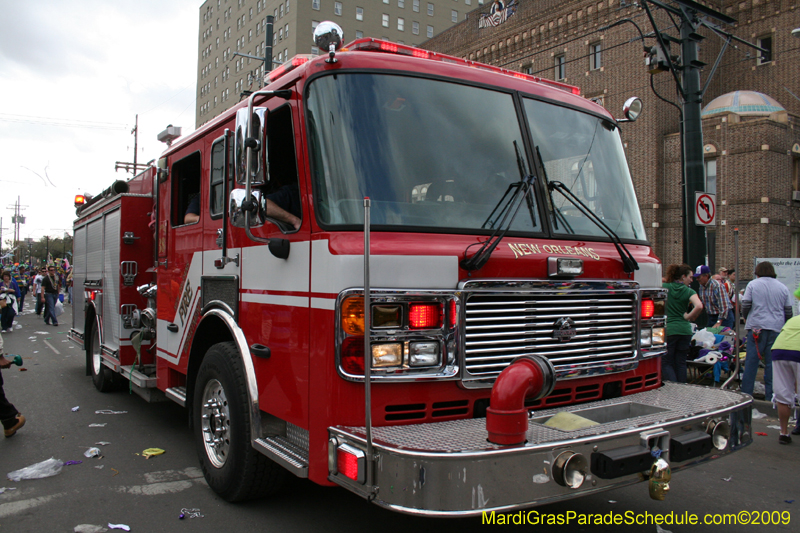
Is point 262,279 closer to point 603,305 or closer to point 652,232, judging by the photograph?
point 603,305

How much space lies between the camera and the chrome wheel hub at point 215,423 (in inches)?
161

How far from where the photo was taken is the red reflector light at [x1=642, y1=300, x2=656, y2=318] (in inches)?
158

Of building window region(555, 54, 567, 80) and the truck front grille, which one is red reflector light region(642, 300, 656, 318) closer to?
the truck front grille

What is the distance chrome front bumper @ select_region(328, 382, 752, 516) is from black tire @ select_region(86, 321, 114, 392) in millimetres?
5810

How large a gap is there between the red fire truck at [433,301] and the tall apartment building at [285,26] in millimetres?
58267

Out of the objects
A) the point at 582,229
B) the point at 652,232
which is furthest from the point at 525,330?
the point at 652,232

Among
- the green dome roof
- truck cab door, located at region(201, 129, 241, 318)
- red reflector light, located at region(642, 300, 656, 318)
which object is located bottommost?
red reflector light, located at region(642, 300, 656, 318)

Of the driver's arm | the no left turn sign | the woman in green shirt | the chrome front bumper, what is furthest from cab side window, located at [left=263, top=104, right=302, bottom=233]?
the no left turn sign

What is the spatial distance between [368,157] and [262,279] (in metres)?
1.07

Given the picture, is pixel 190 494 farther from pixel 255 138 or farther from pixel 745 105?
pixel 745 105

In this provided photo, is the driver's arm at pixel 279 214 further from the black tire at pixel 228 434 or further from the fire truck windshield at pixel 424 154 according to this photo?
the black tire at pixel 228 434

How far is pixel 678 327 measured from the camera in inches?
289

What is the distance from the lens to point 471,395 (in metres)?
3.19

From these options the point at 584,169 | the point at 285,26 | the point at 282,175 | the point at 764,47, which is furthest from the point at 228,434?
the point at 285,26
